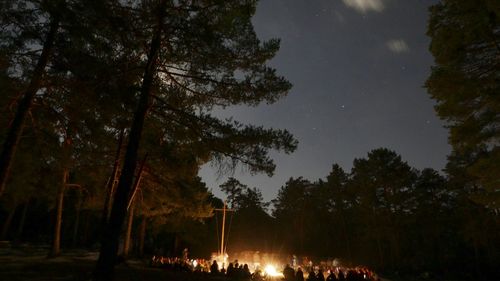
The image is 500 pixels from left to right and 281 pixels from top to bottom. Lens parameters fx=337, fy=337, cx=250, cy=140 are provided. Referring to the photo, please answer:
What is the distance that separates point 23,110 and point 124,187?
4.97 meters

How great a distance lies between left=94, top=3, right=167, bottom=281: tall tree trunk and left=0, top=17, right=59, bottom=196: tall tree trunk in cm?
354

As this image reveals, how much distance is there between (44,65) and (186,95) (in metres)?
4.98

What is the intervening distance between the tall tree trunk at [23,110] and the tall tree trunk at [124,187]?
3.54 m

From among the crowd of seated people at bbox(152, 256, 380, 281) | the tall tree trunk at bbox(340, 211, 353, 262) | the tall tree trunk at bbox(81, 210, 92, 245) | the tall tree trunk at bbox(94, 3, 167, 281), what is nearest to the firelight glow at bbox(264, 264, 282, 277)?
the crowd of seated people at bbox(152, 256, 380, 281)

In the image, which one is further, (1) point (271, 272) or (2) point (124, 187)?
(1) point (271, 272)

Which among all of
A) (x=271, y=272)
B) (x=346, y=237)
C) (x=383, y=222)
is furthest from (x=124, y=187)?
(x=346, y=237)

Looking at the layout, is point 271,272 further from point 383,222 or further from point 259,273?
point 383,222

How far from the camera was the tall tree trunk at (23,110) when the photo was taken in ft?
36.6

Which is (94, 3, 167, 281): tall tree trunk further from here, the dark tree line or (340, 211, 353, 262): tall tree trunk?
(340, 211, 353, 262): tall tree trunk

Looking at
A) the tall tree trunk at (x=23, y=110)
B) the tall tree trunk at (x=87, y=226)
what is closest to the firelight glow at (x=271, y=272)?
the tall tree trunk at (x=23, y=110)

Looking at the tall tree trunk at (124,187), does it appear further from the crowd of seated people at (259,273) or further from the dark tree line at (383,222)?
the dark tree line at (383,222)

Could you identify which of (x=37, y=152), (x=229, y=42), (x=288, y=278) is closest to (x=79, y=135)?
(x=37, y=152)

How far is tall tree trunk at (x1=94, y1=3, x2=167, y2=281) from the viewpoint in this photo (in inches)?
372

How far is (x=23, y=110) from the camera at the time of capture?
1158 cm
